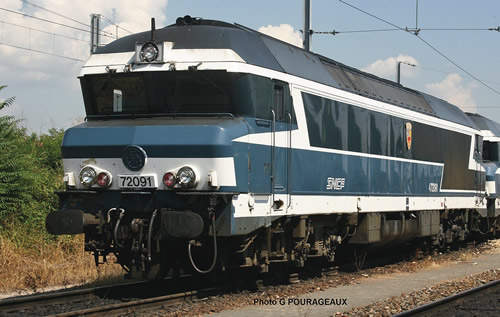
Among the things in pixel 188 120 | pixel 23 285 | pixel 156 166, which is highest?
pixel 188 120

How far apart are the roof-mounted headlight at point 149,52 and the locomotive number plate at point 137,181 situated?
168 centimetres

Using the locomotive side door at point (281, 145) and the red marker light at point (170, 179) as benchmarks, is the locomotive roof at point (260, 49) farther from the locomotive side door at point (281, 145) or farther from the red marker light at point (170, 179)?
the red marker light at point (170, 179)

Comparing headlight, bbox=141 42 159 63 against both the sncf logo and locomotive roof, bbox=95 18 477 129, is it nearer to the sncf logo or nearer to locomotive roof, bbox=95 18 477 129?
locomotive roof, bbox=95 18 477 129

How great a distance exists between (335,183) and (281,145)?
1.98 metres

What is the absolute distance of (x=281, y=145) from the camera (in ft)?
35.1

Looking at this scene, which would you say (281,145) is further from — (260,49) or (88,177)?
(88,177)

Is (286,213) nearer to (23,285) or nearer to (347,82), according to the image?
(347,82)

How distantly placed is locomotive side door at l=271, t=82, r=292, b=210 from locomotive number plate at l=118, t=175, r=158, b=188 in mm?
1878

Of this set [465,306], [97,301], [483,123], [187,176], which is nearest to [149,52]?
[187,176]

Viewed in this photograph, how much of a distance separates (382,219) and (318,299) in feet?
14.6

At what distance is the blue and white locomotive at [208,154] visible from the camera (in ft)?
30.8

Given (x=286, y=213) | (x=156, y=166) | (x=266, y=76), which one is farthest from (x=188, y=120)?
(x=286, y=213)

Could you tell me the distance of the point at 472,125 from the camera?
21.2 metres

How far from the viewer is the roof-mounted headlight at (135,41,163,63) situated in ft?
32.7
